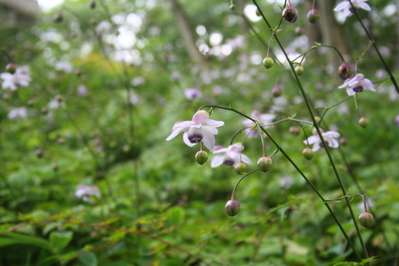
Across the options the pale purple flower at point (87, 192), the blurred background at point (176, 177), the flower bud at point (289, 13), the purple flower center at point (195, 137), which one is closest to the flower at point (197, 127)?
the purple flower center at point (195, 137)

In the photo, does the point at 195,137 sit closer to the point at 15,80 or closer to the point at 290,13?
the point at 290,13

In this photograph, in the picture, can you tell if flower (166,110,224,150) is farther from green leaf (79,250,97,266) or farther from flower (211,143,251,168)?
green leaf (79,250,97,266)

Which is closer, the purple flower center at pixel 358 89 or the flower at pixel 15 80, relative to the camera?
the purple flower center at pixel 358 89

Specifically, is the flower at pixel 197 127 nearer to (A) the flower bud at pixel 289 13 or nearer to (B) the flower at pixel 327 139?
(A) the flower bud at pixel 289 13

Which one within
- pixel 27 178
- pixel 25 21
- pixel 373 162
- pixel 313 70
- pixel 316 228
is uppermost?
pixel 25 21

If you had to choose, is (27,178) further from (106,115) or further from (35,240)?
(106,115)

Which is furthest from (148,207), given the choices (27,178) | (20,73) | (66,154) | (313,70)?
(313,70)

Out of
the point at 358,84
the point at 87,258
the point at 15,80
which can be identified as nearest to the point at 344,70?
the point at 358,84

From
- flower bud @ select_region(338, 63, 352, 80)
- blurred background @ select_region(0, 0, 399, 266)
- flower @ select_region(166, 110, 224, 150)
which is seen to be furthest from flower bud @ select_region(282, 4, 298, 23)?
flower @ select_region(166, 110, 224, 150)
